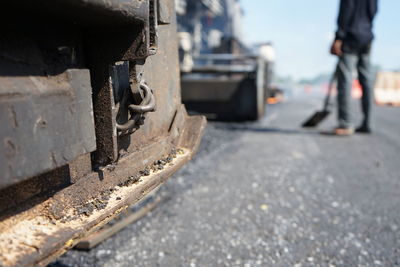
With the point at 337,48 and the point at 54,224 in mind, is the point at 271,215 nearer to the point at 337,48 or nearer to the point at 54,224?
the point at 54,224

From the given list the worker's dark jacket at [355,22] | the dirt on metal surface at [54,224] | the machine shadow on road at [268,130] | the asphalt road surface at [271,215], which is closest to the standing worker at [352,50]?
the worker's dark jacket at [355,22]

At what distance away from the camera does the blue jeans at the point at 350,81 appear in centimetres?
426

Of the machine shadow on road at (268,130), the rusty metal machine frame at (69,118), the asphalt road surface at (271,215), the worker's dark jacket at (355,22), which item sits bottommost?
the machine shadow on road at (268,130)

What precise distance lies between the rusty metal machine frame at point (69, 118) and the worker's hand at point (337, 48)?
376cm

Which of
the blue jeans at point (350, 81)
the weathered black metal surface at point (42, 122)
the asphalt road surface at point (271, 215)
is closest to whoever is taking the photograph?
the weathered black metal surface at point (42, 122)

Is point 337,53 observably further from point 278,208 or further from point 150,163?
point 150,163

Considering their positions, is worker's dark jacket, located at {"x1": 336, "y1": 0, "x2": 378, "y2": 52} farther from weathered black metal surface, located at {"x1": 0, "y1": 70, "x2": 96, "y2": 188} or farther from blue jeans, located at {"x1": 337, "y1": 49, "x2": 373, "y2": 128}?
weathered black metal surface, located at {"x1": 0, "y1": 70, "x2": 96, "y2": 188}

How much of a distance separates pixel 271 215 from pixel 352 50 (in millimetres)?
3195

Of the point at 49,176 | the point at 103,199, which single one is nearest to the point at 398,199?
the point at 103,199

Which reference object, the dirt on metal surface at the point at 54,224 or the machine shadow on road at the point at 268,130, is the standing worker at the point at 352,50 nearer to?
the machine shadow on road at the point at 268,130

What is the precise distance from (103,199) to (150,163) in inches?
11.8

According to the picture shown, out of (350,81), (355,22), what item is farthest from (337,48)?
(350,81)

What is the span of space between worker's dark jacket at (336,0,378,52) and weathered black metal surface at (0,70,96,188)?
4.16 metres

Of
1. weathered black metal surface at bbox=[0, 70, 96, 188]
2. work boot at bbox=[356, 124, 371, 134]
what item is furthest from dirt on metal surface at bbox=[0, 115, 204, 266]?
work boot at bbox=[356, 124, 371, 134]
